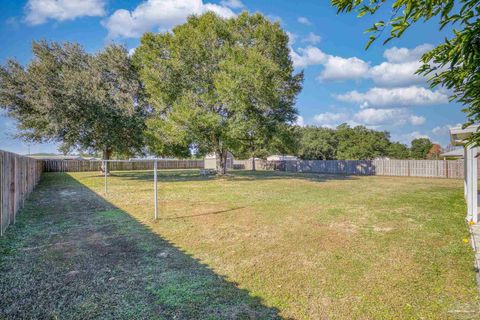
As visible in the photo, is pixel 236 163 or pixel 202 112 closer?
A: pixel 202 112

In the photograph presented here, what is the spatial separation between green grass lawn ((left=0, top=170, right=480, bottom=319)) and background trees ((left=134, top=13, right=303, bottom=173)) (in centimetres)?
980

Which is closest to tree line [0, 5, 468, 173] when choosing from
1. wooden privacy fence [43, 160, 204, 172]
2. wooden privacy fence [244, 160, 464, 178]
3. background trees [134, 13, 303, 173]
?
background trees [134, 13, 303, 173]

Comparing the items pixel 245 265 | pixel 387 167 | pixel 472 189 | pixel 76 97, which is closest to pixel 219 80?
pixel 76 97

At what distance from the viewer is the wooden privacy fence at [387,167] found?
21516 mm

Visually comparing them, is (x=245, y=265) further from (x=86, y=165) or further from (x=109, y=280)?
(x=86, y=165)

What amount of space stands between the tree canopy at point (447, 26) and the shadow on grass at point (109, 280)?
271 centimetres

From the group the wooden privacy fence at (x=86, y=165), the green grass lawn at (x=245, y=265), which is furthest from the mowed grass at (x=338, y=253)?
the wooden privacy fence at (x=86, y=165)

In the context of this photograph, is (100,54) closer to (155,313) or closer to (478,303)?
(155,313)

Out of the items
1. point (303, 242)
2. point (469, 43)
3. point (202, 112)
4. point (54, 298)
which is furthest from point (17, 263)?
point (202, 112)

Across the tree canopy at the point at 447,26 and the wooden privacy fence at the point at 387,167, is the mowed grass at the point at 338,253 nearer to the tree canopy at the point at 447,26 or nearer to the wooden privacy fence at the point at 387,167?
the tree canopy at the point at 447,26

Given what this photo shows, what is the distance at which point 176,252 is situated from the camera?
4.96m

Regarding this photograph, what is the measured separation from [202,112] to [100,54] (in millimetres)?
9701

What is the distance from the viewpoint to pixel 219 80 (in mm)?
16984

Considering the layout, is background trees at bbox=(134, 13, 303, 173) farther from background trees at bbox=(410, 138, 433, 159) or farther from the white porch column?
background trees at bbox=(410, 138, 433, 159)
